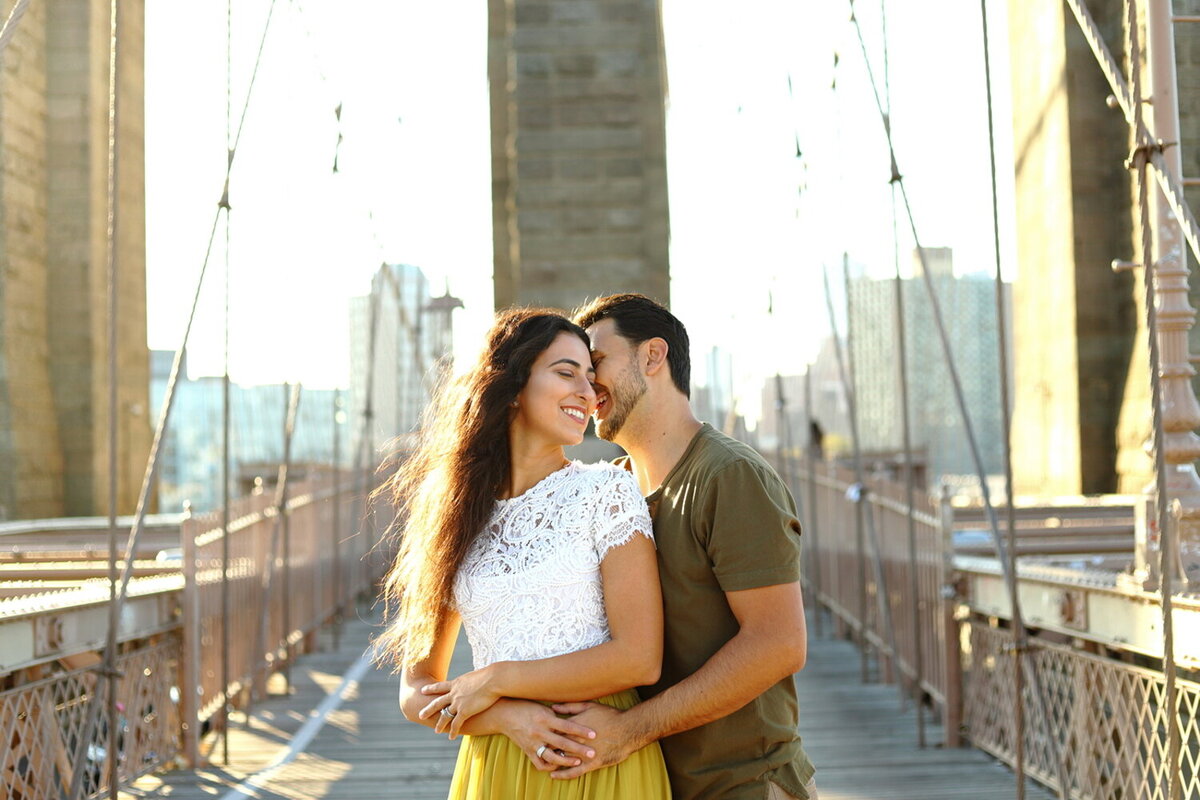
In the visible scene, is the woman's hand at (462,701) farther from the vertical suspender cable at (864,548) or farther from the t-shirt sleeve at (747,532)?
the vertical suspender cable at (864,548)

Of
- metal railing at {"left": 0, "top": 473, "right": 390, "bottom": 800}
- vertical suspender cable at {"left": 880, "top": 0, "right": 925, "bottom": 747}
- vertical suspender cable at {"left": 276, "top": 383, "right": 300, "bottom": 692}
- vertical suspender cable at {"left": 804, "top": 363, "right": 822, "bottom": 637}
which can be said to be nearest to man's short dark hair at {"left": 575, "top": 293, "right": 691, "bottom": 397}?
metal railing at {"left": 0, "top": 473, "right": 390, "bottom": 800}

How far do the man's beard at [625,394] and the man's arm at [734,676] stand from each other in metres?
0.39

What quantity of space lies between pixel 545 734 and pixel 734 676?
0.87 feet

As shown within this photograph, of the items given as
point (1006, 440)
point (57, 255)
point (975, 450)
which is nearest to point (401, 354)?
point (57, 255)

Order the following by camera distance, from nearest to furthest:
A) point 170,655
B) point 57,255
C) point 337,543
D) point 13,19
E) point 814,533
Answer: point 13,19 → point 170,655 → point 814,533 → point 337,543 → point 57,255

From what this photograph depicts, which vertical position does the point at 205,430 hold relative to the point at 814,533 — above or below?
above

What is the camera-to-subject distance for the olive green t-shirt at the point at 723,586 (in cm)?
176

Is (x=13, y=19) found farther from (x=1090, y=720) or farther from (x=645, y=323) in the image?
(x=1090, y=720)

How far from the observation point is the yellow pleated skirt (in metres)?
1.73

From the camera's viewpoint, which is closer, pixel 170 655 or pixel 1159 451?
pixel 1159 451

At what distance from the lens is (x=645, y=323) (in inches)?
79.7

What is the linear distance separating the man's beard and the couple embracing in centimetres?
1

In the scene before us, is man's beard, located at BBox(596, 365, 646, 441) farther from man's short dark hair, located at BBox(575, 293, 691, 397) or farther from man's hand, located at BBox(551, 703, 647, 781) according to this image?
man's hand, located at BBox(551, 703, 647, 781)

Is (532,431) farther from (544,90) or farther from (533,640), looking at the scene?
(544,90)
